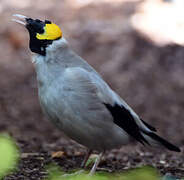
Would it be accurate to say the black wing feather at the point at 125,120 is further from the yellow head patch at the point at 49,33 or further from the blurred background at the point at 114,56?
the blurred background at the point at 114,56

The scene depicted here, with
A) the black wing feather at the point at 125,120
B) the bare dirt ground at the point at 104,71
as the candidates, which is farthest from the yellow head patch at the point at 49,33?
the bare dirt ground at the point at 104,71

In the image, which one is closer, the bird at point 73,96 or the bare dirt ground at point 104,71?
the bird at point 73,96

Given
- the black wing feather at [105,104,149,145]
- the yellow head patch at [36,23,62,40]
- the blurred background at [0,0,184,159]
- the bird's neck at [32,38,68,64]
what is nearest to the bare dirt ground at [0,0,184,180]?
the blurred background at [0,0,184,159]

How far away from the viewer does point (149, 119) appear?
8.01 metres

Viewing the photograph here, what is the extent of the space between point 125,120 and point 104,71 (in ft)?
15.1

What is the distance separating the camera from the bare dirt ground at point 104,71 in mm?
6886

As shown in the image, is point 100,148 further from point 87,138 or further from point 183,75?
point 183,75

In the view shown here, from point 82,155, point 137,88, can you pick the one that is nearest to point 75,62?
Answer: point 82,155

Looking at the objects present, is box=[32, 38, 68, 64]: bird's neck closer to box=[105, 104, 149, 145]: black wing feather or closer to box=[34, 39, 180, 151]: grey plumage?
box=[34, 39, 180, 151]: grey plumage

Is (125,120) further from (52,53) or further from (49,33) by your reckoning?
(49,33)

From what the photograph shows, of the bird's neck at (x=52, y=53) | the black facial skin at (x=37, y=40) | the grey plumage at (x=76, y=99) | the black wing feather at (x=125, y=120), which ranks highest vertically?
the black facial skin at (x=37, y=40)

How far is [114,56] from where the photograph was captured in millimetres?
9516

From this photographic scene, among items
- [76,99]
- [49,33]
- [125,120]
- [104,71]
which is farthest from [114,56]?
[76,99]

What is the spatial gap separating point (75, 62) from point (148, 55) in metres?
5.20
